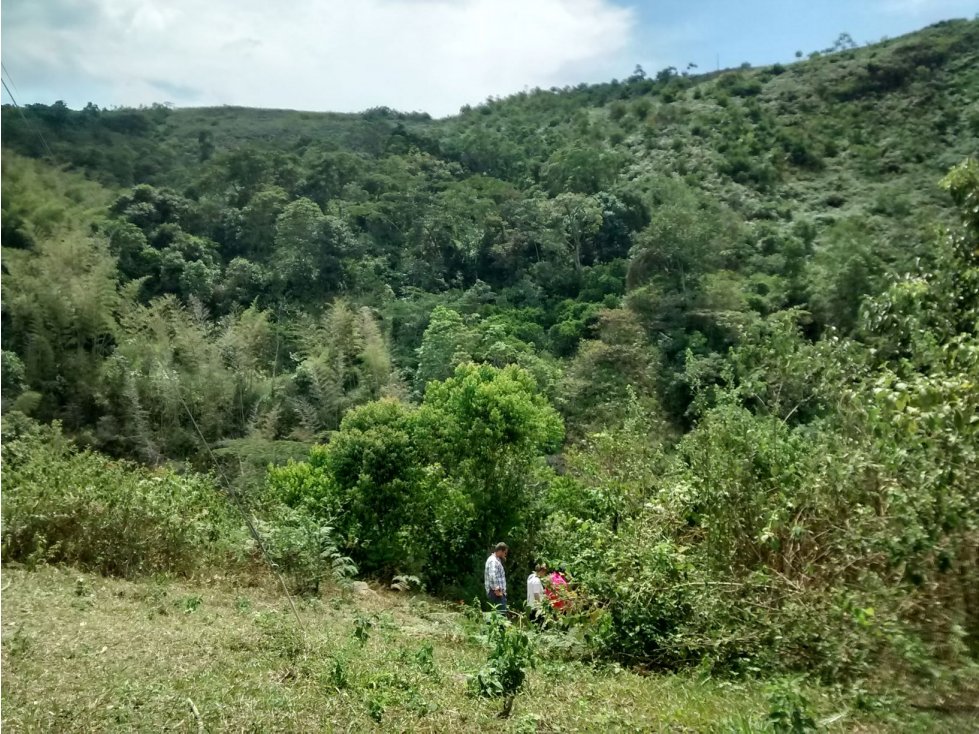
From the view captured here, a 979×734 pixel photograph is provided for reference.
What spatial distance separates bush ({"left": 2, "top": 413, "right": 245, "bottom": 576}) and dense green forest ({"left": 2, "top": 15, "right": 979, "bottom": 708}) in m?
0.04

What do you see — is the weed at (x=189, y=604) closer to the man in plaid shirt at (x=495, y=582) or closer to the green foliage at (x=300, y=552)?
the green foliage at (x=300, y=552)

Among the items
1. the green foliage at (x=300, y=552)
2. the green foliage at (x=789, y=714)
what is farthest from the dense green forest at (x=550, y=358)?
the green foliage at (x=789, y=714)

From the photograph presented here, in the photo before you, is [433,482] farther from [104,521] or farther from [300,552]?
[104,521]

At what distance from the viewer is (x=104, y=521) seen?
26.3ft

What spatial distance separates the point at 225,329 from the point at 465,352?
25.6 ft

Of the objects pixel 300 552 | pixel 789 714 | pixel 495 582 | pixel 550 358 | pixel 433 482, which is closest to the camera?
pixel 789 714

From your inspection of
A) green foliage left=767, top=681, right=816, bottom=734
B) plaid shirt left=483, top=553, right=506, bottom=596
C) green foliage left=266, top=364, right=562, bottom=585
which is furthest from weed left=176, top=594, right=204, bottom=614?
green foliage left=266, top=364, right=562, bottom=585

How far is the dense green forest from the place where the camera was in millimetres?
4555

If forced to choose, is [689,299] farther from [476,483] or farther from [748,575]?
[748,575]

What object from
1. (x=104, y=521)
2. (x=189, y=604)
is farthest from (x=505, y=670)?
(x=104, y=521)

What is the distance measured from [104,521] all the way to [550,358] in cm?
2160

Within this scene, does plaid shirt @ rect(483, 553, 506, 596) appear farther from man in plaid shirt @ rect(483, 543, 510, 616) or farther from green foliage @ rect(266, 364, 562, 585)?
green foliage @ rect(266, 364, 562, 585)

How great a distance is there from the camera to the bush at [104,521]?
25.7 ft

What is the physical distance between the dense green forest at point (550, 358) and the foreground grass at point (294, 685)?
584mm
